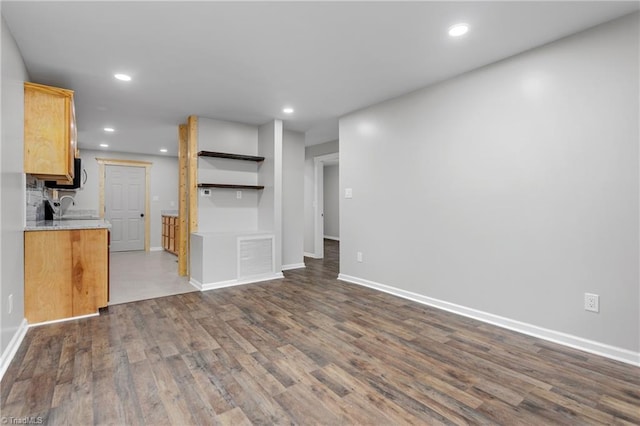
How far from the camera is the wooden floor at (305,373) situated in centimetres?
161

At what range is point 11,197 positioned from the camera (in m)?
2.27

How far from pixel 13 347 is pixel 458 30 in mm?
3999

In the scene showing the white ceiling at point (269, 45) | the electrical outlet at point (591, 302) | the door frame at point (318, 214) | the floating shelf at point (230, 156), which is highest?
the white ceiling at point (269, 45)

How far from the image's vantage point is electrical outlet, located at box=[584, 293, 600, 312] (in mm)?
2273

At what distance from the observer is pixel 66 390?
1786 millimetres

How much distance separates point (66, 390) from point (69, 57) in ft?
8.80

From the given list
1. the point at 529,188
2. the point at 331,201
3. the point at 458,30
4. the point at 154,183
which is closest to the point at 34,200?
the point at 458,30

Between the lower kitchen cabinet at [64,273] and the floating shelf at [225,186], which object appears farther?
the floating shelf at [225,186]

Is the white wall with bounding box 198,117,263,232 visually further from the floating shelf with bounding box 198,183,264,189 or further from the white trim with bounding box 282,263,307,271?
the white trim with bounding box 282,263,307,271

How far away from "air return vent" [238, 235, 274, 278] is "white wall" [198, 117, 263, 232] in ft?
1.95

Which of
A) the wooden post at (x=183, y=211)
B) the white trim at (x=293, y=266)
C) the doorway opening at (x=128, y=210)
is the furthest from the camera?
the doorway opening at (x=128, y=210)

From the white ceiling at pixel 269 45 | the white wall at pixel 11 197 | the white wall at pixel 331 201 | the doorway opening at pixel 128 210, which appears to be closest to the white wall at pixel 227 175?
the white ceiling at pixel 269 45

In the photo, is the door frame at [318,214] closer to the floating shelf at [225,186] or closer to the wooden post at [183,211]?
the floating shelf at [225,186]

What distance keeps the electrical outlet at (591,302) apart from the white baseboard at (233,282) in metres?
3.49
